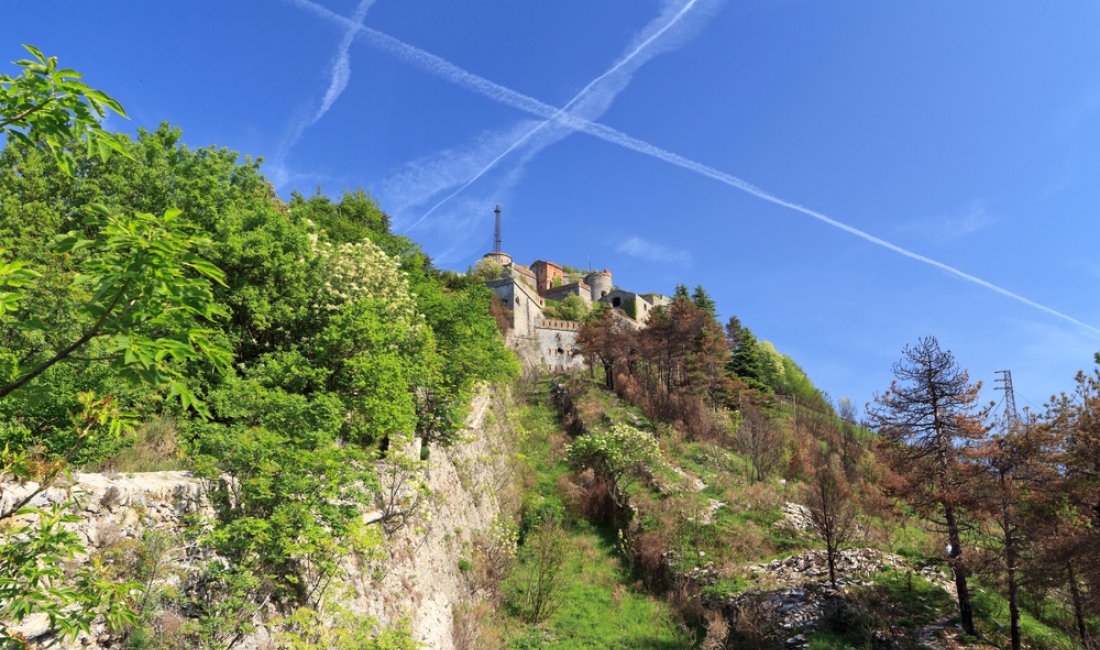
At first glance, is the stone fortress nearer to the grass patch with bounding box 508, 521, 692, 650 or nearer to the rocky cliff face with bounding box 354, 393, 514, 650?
the rocky cliff face with bounding box 354, 393, 514, 650

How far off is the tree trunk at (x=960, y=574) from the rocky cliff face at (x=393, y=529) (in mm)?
13331

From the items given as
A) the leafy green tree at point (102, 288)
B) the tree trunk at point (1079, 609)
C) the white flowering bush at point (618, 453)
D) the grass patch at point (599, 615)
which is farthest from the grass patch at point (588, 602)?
the leafy green tree at point (102, 288)

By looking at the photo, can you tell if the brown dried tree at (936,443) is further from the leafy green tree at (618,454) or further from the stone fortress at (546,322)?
the stone fortress at (546,322)

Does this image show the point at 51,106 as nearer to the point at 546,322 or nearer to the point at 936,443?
the point at 936,443

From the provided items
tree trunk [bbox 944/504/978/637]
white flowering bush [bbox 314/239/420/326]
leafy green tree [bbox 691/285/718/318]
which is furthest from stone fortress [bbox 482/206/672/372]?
tree trunk [bbox 944/504/978/637]

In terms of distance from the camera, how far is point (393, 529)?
1198cm

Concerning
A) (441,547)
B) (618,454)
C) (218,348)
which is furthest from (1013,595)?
(218,348)

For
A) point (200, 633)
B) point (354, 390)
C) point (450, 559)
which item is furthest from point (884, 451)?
point (200, 633)

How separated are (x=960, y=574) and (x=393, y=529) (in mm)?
14946

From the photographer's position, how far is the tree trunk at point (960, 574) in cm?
1471

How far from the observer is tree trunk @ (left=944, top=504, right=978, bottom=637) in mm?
14711

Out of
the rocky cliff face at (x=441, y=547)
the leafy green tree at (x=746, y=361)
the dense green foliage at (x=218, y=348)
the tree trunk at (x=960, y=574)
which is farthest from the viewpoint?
the leafy green tree at (x=746, y=361)

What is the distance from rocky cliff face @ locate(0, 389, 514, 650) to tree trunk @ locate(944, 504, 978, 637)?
13.3 m

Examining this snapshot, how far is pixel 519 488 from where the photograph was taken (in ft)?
80.1
